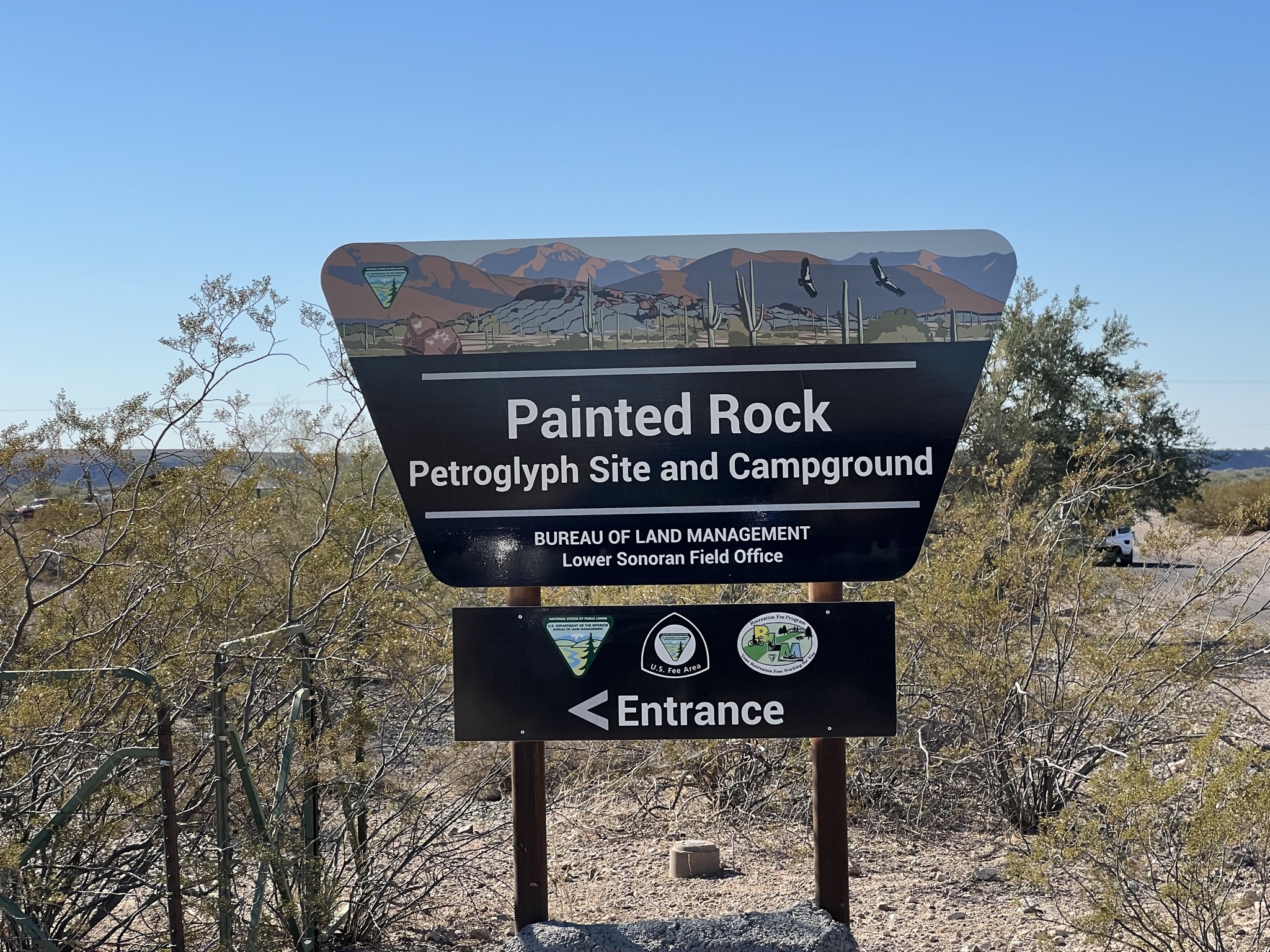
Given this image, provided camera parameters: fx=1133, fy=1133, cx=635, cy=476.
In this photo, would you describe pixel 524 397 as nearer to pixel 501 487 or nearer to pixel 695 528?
pixel 501 487

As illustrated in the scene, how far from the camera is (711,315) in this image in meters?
4.06

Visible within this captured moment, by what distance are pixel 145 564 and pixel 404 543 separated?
1.07m

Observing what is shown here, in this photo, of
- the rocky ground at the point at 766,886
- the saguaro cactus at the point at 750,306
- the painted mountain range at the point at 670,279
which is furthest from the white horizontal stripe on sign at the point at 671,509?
the rocky ground at the point at 766,886

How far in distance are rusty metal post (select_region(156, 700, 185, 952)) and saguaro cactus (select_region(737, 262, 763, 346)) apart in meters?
2.35

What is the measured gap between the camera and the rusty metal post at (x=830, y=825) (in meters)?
4.09

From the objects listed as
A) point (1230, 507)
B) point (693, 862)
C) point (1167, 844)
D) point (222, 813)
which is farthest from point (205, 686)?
point (1230, 507)

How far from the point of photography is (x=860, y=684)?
4.03 metres

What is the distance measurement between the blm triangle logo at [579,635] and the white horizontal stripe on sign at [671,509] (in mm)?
377

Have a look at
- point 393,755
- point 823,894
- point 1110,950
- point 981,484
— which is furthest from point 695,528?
point 981,484

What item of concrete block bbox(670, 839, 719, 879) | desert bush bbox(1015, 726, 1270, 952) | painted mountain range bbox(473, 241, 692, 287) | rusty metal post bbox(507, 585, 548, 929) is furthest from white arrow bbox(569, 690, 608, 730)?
concrete block bbox(670, 839, 719, 879)

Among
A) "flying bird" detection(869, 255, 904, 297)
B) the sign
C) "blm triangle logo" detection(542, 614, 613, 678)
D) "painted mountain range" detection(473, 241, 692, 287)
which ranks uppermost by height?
"painted mountain range" detection(473, 241, 692, 287)

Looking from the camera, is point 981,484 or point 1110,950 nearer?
point 1110,950

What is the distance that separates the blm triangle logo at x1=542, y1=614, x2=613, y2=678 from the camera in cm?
405

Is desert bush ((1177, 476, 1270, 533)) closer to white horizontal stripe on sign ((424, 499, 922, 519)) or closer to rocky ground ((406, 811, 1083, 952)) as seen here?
rocky ground ((406, 811, 1083, 952))
